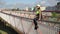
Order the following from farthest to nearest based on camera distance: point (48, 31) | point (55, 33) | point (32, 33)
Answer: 1. point (32, 33)
2. point (48, 31)
3. point (55, 33)

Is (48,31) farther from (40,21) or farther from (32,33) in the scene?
(32,33)

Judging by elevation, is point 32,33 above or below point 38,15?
below

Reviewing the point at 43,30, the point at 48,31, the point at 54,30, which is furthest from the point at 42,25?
the point at 54,30

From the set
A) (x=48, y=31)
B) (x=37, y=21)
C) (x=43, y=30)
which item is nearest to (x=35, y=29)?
(x=37, y=21)

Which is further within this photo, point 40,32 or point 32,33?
point 32,33

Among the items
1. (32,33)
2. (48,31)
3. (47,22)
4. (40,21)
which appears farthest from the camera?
(32,33)

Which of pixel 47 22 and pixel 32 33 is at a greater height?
pixel 47 22

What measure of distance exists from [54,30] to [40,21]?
3.34 m

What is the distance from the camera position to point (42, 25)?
43.0 feet

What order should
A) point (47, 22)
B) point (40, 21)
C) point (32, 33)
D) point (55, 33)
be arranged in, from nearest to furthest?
point (55, 33), point (47, 22), point (40, 21), point (32, 33)

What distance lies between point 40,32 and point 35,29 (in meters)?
1.15

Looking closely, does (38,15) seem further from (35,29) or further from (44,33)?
(44,33)

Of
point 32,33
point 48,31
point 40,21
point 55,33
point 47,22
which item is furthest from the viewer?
point 32,33

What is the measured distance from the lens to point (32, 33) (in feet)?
51.3
